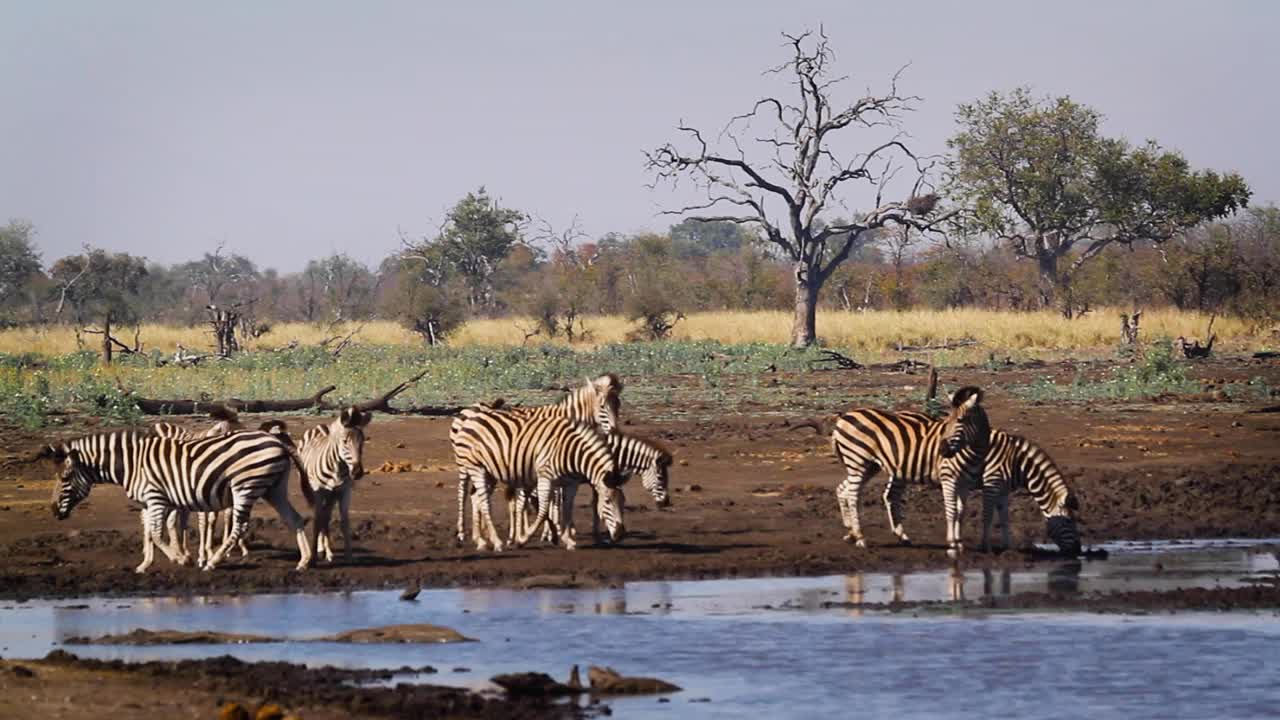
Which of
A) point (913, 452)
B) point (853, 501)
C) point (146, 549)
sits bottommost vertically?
point (146, 549)

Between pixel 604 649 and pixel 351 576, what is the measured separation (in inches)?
136

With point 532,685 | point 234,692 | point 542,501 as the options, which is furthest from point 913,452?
point 234,692

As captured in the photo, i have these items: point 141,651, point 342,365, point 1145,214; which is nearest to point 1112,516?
point 141,651

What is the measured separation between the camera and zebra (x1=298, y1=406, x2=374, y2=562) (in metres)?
14.7

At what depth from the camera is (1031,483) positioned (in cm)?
1567

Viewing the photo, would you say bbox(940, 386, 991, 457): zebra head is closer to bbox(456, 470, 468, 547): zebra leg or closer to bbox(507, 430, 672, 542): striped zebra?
bbox(507, 430, 672, 542): striped zebra

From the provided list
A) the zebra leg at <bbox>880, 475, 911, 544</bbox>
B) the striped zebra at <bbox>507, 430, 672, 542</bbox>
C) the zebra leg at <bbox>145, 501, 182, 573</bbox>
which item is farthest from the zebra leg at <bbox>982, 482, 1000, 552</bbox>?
the zebra leg at <bbox>145, 501, 182, 573</bbox>

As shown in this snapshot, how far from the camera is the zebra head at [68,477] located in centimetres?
1541

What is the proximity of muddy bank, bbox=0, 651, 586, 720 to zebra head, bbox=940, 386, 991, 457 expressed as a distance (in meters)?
5.94

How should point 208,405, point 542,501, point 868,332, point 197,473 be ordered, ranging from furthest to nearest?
point 868,332 < point 208,405 < point 542,501 < point 197,473

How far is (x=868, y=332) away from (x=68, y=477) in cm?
3622

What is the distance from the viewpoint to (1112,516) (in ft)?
60.6

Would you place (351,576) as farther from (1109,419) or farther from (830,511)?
(1109,419)

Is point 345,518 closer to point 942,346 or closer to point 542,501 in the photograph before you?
point 542,501
